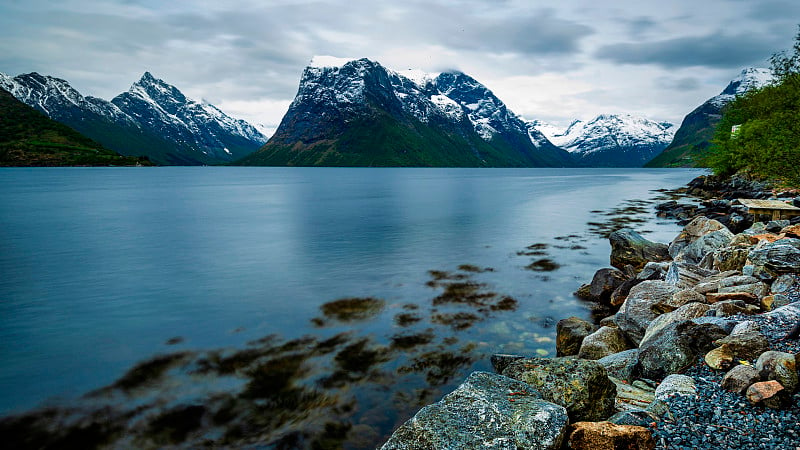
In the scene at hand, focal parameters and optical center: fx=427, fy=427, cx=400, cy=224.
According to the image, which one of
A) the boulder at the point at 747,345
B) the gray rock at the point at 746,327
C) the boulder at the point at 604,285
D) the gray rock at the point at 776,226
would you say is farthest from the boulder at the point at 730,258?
the boulder at the point at 747,345

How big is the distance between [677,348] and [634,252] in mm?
19907

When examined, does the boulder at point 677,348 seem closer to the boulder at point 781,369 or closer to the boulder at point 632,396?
the boulder at point 632,396

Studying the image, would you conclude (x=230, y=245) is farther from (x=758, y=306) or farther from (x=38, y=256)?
(x=758, y=306)

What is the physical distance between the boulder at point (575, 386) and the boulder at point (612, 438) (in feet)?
4.06

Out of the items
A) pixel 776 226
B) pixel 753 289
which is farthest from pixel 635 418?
pixel 776 226

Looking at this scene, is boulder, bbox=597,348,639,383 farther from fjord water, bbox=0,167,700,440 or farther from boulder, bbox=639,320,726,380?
fjord water, bbox=0,167,700,440

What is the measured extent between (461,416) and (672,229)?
4828cm

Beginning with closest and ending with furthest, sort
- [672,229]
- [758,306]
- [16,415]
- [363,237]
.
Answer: [16,415] → [758,306] → [363,237] → [672,229]

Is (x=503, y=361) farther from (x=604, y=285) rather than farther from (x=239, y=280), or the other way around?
(x=239, y=280)

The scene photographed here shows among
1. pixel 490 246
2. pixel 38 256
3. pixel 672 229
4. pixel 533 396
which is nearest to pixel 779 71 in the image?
pixel 672 229

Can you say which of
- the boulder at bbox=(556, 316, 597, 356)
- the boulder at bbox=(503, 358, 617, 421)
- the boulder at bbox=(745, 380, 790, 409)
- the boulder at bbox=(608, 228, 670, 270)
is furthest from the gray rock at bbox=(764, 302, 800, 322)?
the boulder at bbox=(608, 228, 670, 270)

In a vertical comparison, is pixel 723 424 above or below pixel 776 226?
below

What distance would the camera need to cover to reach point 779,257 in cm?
1593

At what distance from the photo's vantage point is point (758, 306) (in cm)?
1380
